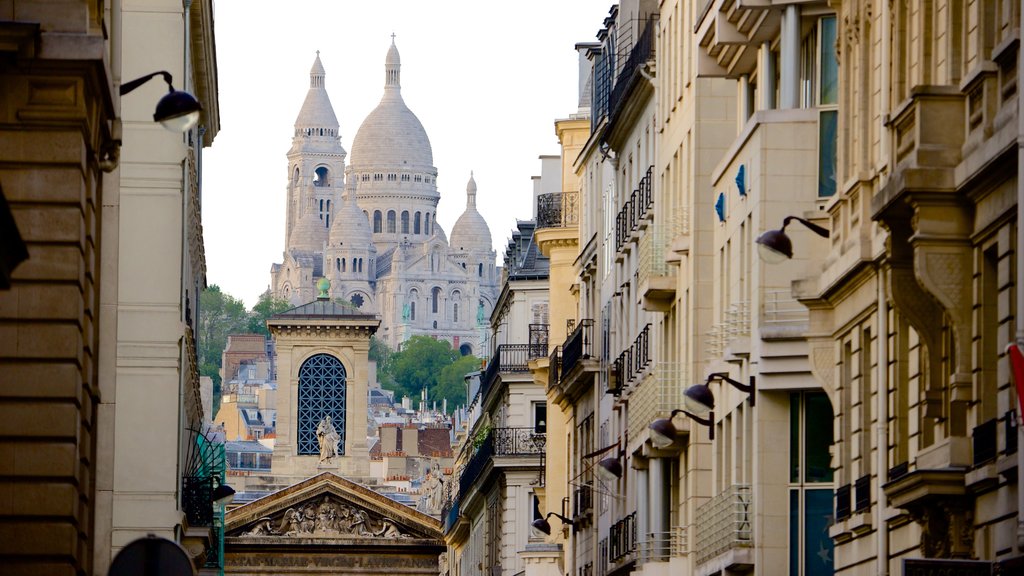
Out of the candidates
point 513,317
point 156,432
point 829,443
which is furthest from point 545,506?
point 829,443

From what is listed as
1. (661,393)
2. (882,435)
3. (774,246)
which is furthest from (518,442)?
(882,435)

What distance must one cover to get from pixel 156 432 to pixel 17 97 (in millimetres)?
13326

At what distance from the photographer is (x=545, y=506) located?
6266cm

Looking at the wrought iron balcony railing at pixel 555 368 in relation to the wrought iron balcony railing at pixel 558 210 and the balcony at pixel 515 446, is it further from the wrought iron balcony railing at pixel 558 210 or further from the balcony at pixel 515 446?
the balcony at pixel 515 446

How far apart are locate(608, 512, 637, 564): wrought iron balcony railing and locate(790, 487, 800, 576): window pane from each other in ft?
38.1

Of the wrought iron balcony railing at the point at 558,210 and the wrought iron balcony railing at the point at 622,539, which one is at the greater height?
the wrought iron balcony railing at the point at 558,210

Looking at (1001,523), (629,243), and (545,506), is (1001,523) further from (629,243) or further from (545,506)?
(545,506)

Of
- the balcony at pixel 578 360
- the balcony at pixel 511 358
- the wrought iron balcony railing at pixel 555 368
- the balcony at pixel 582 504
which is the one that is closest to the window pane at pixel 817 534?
the balcony at pixel 582 504

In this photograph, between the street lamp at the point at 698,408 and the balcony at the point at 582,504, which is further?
the balcony at the point at 582,504

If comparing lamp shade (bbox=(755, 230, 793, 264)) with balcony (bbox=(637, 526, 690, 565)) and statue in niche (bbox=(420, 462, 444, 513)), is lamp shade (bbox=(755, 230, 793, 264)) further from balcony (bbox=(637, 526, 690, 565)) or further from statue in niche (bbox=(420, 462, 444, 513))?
statue in niche (bbox=(420, 462, 444, 513))

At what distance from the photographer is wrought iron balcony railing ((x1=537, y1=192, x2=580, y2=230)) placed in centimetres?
6061

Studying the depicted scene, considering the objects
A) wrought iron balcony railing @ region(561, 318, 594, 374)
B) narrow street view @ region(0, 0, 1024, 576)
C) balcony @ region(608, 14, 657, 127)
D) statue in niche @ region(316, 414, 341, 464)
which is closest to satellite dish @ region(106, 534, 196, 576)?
narrow street view @ region(0, 0, 1024, 576)

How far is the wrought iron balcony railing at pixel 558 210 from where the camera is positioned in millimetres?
60606

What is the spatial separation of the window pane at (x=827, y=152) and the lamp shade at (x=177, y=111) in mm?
8360
